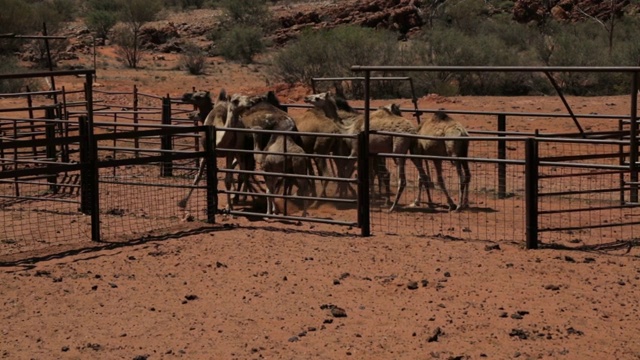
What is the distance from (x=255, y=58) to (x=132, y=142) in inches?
1124

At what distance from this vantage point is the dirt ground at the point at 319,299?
7.93m

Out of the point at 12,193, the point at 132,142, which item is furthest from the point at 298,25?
the point at 12,193

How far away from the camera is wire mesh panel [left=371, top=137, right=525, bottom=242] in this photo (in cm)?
1188

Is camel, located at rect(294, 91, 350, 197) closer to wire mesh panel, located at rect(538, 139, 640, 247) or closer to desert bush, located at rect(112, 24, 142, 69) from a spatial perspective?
wire mesh panel, located at rect(538, 139, 640, 247)

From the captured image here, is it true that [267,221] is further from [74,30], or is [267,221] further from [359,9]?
[74,30]

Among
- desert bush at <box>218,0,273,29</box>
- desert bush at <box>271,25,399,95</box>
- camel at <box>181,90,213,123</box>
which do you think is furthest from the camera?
desert bush at <box>218,0,273,29</box>

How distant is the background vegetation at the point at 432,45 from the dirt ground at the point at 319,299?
19654 millimetres

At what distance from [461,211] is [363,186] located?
8.06ft

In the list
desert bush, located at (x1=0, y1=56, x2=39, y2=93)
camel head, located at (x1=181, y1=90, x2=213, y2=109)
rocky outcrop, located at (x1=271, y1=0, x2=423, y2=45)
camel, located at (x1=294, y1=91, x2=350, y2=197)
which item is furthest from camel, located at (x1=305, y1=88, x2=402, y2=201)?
rocky outcrop, located at (x1=271, y1=0, x2=423, y2=45)

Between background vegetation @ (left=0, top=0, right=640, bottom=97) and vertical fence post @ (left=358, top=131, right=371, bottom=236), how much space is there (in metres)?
18.6

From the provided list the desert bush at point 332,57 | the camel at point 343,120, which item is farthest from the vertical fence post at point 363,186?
the desert bush at point 332,57

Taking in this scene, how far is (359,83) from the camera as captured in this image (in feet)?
104

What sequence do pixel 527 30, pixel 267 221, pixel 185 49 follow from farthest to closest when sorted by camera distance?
pixel 185 49
pixel 527 30
pixel 267 221

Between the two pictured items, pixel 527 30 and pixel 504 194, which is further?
pixel 527 30
